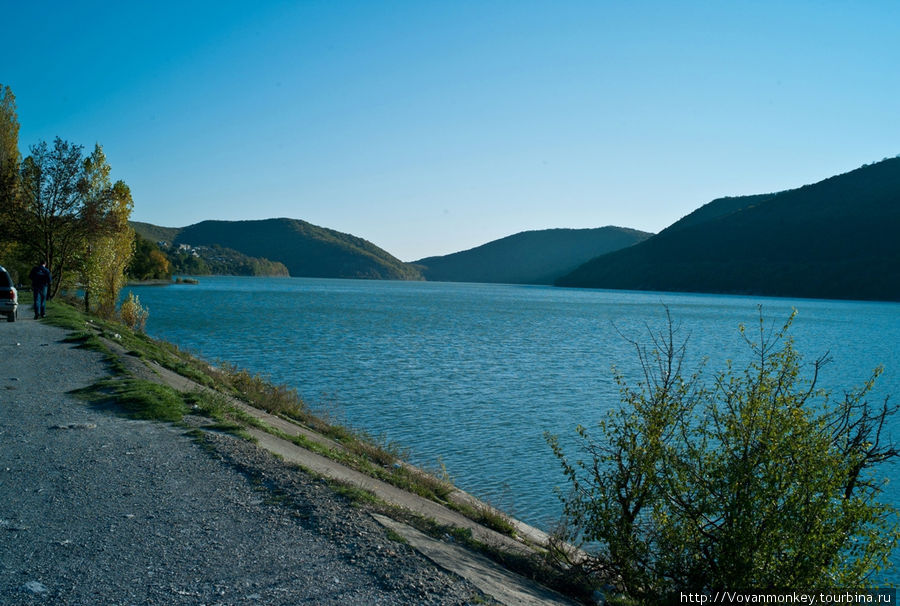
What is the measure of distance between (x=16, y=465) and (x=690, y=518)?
27.2 feet

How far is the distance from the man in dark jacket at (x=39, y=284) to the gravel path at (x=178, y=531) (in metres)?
17.4

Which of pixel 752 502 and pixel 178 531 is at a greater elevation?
pixel 752 502

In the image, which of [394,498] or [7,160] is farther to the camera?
[7,160]

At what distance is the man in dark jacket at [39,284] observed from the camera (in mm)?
24109

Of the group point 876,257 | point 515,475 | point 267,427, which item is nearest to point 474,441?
point 515,475

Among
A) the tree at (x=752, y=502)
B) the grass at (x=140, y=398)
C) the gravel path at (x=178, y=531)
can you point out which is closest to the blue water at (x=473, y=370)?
the tree at (x=752, y=502)

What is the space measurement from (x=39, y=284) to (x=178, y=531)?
22.8 m

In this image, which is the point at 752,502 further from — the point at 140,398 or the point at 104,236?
the point at 104,236

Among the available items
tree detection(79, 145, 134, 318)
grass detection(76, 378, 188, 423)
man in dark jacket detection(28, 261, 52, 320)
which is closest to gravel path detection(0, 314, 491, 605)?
grass detection(76, 378, 188, 423)

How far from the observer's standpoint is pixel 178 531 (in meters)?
6.12

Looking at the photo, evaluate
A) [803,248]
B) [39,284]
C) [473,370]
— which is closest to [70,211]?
[39,284]

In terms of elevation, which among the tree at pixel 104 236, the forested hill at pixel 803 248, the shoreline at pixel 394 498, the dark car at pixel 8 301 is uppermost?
the forested hill at pixel 803 248

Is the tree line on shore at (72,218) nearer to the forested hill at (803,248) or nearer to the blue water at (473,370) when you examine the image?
the blue water at (473,370)

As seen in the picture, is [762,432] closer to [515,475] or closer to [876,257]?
[515,475]
